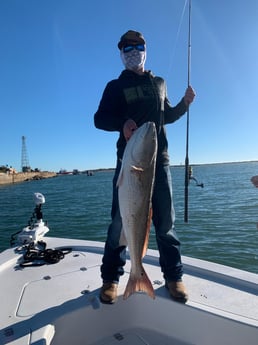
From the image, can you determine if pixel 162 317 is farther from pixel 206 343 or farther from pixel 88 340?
pixel 88 340

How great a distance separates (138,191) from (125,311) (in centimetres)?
161

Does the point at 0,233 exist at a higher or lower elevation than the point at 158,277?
lower

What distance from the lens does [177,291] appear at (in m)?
2.85

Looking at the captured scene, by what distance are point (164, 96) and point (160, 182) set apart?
90cm

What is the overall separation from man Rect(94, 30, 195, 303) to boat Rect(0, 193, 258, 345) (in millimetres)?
197

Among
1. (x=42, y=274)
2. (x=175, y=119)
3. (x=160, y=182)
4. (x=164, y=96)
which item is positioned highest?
(x=164, y=96)

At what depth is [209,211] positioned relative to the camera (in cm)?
1798

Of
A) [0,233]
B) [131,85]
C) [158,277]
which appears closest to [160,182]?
[131,85]

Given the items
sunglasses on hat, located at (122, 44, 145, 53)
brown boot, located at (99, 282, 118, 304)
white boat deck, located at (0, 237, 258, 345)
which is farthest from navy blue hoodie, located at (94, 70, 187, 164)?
white boat deck, located at (0, 237, 258, 345)

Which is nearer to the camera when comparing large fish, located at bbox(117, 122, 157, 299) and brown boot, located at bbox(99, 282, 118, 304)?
large fish, located at bbox(117, 122, 157, 299)

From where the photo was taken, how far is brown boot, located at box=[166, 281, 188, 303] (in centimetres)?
281

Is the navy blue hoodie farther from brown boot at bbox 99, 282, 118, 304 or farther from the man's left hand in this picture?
brown boot at bbox 99, 282, 118, 304

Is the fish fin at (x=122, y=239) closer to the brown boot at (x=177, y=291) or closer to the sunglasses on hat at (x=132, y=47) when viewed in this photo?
the brown boot at (x=177, y=291)

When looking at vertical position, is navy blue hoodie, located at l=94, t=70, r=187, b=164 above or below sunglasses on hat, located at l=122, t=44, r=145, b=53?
below
